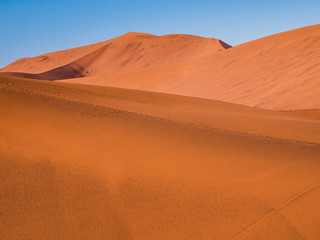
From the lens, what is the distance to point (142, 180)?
326 cm

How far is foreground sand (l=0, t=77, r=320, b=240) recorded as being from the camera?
2652 mm

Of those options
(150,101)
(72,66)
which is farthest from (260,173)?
(72,66)

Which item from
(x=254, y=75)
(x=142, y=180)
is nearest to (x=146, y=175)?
(x=142, y=180)

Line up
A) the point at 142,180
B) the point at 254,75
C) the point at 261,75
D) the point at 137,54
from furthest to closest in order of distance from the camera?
the point at 137,54, the point at 254,75, the point at 261,75, the point at 142,180

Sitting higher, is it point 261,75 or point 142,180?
point 261,75

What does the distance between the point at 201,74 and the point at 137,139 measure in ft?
Answer: 75.6

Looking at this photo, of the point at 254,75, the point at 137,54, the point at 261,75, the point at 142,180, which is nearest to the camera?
the point at 142,180

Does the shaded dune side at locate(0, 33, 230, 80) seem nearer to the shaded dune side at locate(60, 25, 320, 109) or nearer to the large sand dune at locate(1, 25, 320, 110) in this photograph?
the large sand dune at locate(1, 25, 320, 110)

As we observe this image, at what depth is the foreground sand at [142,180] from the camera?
2652mm

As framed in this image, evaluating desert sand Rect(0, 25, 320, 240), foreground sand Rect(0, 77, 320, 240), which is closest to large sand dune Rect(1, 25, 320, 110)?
desert sand Rect(0, 25, 320, 240)

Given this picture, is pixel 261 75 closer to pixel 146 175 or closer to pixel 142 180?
pixel 146 175

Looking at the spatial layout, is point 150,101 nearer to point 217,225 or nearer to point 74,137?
point 74,137

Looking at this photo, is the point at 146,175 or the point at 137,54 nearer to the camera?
the point at 146,175

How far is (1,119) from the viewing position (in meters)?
4.09
